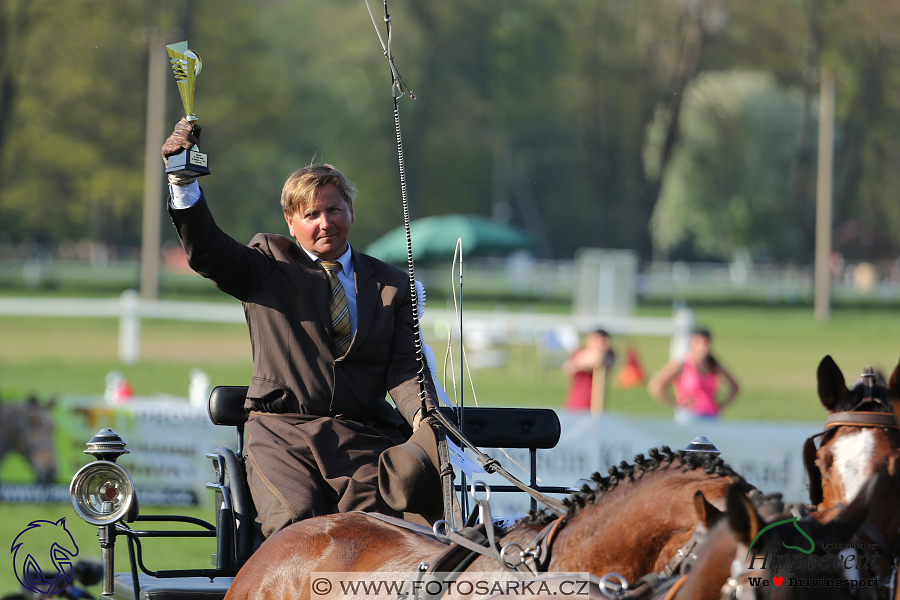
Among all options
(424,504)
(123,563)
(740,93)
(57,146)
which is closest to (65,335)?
(57,146)

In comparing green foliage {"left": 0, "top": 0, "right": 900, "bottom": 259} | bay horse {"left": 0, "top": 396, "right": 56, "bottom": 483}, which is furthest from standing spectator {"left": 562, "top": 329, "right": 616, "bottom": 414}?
green foliage {"left": 0, "top": 0, "right": 900, "bottom": 259}

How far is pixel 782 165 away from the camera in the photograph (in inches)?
1666

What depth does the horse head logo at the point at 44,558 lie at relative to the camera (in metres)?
4.12

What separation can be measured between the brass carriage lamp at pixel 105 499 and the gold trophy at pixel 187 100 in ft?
3.20

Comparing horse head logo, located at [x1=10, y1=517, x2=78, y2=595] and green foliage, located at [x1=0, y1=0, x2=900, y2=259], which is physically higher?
green foliage, located at [x1=0, y1=0, x2=900, y2=259]

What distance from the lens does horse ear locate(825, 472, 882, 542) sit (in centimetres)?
151

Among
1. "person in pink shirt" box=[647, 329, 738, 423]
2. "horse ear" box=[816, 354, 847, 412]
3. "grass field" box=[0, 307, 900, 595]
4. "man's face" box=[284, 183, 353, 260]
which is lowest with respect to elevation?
"grass field" box=[0, 307, 900, 595]

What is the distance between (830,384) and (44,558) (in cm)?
619

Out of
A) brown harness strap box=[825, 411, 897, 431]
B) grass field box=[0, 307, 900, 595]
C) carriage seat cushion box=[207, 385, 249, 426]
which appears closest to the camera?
brown harness strap box=[825, 411, 897, 431]

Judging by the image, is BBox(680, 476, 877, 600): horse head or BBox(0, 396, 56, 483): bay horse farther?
BBox(0, 396, 56, 483): bay horse

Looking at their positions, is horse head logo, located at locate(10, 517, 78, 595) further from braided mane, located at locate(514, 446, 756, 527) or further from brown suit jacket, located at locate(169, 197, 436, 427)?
braided mane, located at locate(514, 446, 756, 527)

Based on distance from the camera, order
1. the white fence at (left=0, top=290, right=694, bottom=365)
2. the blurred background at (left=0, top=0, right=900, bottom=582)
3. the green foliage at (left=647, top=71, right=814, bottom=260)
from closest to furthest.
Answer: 1. the white fence at (left=0, top=290, right=694, bottom=365)
2. the blurred background at (left=0, top=0, right=900, bottom=582)
3. the green foliage at (left=647, top=71, right=814, bottom=260)
